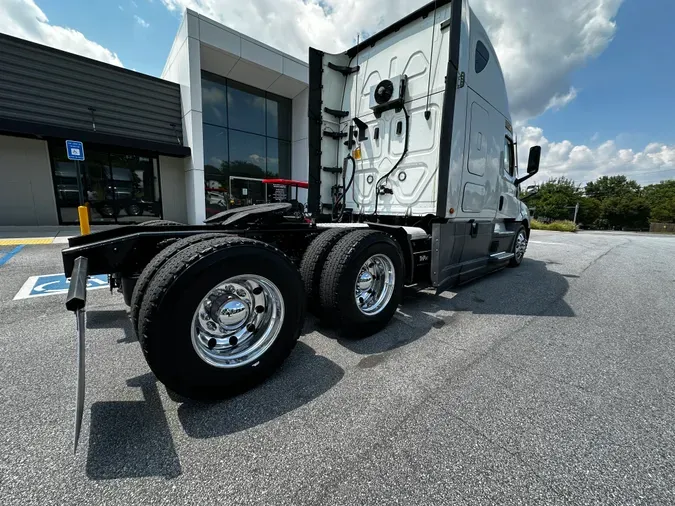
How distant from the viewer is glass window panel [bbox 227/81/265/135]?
1276 centimetres

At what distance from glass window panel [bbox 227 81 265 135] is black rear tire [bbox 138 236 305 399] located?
12942 millimetres

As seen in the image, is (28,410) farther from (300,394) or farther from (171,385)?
(300,394)

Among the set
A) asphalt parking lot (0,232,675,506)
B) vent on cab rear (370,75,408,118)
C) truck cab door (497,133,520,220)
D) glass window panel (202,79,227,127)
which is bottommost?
asphalt parking lot (0,232,675,506)

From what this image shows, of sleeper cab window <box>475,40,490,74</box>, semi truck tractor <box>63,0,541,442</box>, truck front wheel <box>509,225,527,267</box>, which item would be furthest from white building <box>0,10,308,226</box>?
truck front wheel <box>509,225,527,267</box>

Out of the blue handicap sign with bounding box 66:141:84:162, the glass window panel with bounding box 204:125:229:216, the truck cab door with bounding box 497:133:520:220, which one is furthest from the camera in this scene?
the glass window panel with bounding box 204:125:229:216

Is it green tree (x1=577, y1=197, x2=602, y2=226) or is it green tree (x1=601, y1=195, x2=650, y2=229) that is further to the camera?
green tree (x1=577, y1=197, x2=602, y2=226)

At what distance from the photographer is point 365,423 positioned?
1723 mm

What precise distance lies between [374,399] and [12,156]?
45.6 ft

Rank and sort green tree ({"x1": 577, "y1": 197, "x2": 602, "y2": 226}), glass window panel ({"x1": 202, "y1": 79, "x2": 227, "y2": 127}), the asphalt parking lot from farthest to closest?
green tree ({"x1": 577, "y1": 197, "x2": 602, "y2": 226})
glass window panel ({"x1": 202, "y1": 79, "x2": 227, "y2": 127})
the asphalt parking lot

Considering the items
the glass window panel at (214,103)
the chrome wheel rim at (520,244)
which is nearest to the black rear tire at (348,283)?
the chrome wheel rim at (520,244)

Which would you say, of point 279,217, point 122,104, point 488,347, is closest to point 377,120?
point 279,217

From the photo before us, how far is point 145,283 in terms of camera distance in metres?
1.81

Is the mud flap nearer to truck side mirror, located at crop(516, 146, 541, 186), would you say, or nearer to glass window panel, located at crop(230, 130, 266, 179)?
truck side mirror, located at crop(516, 146, 541, 186)

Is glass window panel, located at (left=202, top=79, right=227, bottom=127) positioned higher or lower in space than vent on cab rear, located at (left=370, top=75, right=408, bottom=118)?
higher
